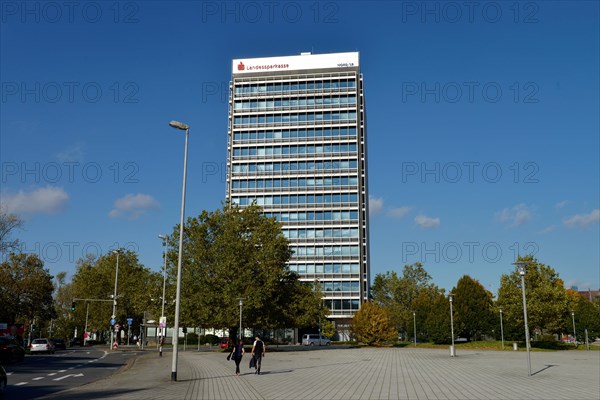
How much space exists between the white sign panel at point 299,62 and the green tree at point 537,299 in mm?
62342

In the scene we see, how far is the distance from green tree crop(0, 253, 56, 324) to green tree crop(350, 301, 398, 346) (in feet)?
136

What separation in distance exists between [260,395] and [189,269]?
37.6 m

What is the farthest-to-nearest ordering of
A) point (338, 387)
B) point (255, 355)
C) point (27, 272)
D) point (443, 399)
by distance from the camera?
point (27, 272) → point (255, 355) → point (338, 387) → point (443, 399)

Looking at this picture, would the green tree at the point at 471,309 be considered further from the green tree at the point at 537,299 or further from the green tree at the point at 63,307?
the green tree at the point at 63,307

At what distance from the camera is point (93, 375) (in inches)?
1095

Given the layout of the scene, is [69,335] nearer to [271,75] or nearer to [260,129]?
[260,129]

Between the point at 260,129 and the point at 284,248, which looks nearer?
the point at 284,248

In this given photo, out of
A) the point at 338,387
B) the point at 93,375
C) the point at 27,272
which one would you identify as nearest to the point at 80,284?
the point at 27,272

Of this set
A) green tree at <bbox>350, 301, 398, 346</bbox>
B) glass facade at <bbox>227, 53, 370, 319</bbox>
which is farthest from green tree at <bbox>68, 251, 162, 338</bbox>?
green tree at <bbox>350, 301, 398, 346</bbox>

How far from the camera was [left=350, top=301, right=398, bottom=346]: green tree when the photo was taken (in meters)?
72.5

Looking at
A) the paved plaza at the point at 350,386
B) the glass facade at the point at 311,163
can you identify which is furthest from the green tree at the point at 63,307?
the paved plaza at the point at 350,386

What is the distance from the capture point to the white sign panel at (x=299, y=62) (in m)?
114

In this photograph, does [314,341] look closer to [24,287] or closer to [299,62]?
[24,287]

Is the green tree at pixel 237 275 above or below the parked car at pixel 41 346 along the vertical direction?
above
